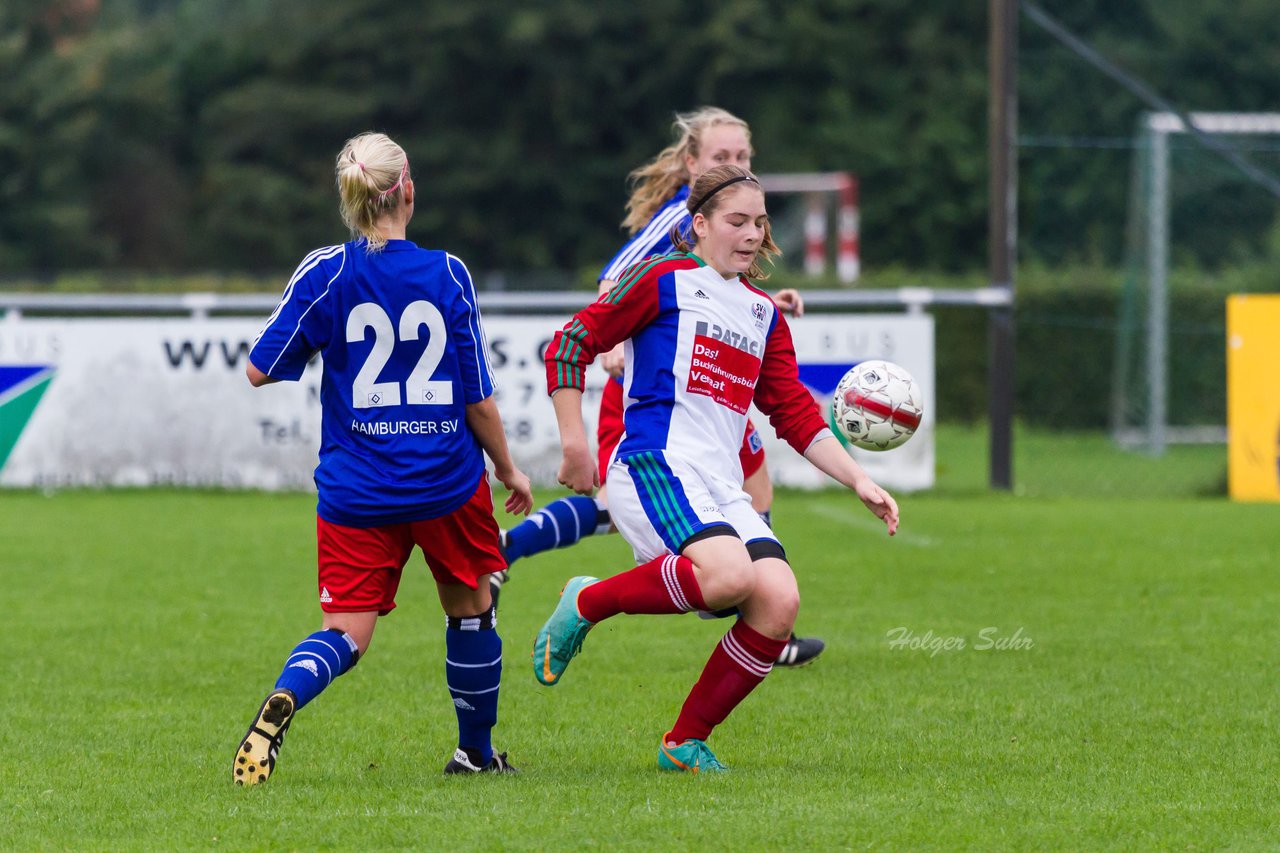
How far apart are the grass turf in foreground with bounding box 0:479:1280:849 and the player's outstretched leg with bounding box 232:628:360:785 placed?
0.08m

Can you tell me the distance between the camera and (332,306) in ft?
14.8

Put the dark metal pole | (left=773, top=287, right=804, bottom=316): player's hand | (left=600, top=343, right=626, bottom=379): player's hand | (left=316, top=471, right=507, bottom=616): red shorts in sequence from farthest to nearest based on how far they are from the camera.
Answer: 1. the dark metal pole
2. (left=773, top=287, right=804, bottom=316): player's hand
3. (left=600, top=343, right=626, bottom=379): player's hand
4. (left=316, top=471, right=507, bottom=616): red shorts

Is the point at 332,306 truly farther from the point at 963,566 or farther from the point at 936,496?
the point at 936,496

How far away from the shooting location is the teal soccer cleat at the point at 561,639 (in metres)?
4.92

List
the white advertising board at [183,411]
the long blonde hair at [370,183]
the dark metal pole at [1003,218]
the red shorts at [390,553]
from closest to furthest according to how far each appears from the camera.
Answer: the long blonde hair at [370,183] < the red shorts at [390,553] < the white advertising board at [183,411] < the dark metal pole at [1003,218]

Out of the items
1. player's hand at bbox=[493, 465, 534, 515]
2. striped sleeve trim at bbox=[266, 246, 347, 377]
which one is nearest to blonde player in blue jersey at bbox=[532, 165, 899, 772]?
player's hand at bbox=[493, 465, 534, 515]

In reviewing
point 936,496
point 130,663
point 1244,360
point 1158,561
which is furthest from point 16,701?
point 1244,360

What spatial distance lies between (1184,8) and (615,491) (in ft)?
59.3

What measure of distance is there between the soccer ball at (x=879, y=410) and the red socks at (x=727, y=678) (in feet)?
3.31

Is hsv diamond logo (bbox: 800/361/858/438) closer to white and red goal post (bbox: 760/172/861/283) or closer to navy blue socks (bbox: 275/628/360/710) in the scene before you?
navy blue socks (bbox: 275/628/360/710)

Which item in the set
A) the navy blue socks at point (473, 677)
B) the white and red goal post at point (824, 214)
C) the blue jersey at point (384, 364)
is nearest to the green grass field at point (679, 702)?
the navy blue socks at point (473, 677)

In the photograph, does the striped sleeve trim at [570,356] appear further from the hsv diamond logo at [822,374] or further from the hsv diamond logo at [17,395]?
the hsv diamond logo at [17,395]

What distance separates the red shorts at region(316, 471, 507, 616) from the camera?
4578mm

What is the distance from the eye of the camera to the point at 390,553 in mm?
4621
